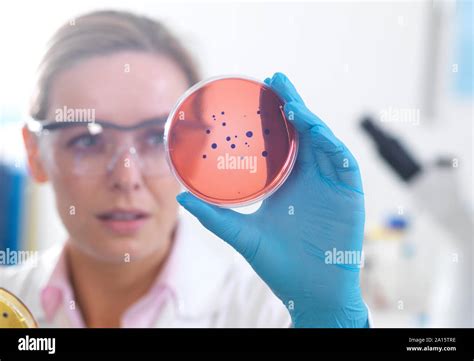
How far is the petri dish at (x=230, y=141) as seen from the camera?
2.76ft

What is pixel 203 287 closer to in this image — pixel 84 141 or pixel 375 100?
pixel 84 141

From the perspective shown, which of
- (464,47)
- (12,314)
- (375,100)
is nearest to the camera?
(12,314)

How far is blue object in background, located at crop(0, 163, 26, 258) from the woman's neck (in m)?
0.57

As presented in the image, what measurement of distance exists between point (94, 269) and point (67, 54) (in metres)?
0.50

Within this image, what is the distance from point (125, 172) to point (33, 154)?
0.82 feet

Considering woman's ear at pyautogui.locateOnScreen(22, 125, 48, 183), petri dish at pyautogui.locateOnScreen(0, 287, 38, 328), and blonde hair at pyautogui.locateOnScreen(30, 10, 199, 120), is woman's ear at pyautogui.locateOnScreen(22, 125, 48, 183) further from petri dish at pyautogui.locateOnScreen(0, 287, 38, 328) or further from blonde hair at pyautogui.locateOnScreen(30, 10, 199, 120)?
petri dish at pyautogui.locateOnScreen(0, 287, 38, 328)

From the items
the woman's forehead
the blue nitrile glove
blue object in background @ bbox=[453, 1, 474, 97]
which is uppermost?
blue object in background @ bbox=[453, 1, 474, 97]

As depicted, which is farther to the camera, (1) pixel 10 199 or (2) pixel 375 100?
(2) pixel 375 100

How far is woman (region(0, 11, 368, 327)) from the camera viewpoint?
2.97 ft

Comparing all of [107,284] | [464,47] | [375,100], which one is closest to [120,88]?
[107,284]

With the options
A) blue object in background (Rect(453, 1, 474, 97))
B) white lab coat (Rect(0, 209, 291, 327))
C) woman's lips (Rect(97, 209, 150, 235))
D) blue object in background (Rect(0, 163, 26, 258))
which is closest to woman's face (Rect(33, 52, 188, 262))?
woman's lips (Rect(97, 209, 150, 235))

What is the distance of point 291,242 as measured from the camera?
0.92 metres

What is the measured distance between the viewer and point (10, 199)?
1.73 meters
